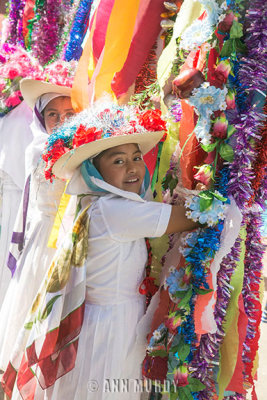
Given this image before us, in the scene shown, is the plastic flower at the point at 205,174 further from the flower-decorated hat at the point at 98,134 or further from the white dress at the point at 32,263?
the white dress at the point at 32,263

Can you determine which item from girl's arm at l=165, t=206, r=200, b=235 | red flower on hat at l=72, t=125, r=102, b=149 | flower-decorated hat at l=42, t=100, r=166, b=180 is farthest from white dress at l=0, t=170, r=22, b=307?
girl's arm at l=165, t=206, r=200, b=235

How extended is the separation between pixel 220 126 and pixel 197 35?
404 millimetres

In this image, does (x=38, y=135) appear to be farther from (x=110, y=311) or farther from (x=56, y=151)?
(x=110, y=311)

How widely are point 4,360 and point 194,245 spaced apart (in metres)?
1.81

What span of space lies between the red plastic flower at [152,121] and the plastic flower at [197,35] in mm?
357

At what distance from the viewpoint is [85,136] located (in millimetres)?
2039

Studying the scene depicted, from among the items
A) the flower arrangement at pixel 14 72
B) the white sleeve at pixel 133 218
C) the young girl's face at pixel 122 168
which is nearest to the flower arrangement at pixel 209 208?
the white sleeve at pixel 133 218

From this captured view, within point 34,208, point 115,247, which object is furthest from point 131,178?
point 34,208

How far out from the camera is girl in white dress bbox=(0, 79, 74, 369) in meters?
3.01

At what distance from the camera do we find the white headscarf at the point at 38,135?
3123mm

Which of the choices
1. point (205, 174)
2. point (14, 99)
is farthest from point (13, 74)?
point (205, 174)

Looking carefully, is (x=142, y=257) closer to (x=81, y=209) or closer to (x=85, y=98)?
(x=81, y=209)

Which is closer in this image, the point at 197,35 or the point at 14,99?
the point at 197,35

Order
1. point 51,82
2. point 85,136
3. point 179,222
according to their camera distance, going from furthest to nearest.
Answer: point 51,82, point 85,136, point 179,222
